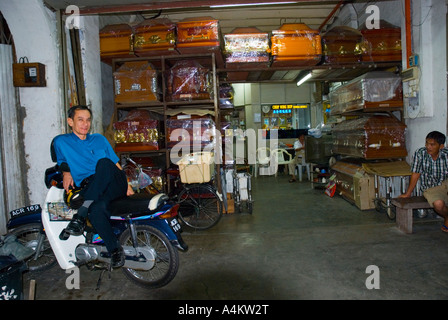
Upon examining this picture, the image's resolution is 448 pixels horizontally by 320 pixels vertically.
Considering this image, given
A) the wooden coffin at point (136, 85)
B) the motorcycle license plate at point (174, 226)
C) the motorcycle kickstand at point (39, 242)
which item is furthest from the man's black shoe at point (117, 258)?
the wooden coffin at point (136, 85)

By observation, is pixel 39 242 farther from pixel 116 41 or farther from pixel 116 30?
pixel 116 30

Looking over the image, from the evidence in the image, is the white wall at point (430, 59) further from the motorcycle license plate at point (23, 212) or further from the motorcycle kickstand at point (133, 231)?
the motorcycle license plate at point (23, 212)

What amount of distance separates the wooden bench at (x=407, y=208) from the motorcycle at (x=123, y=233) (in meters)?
3.55

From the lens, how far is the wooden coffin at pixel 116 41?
6.16 metres

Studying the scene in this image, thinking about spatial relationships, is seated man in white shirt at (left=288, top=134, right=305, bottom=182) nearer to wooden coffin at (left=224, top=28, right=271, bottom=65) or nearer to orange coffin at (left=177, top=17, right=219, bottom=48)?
wooden coffin at (left=224, top=28, right=271, bottom=65)

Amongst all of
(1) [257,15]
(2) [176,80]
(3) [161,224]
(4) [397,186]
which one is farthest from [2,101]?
(4) [397,186]

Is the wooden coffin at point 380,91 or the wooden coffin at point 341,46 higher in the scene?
the wooden coffin at point 341,46

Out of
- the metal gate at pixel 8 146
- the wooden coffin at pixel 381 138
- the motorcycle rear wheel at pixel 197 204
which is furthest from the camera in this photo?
the wooden coffin at pixel 381 138

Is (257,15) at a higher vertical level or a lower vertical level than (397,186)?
higher

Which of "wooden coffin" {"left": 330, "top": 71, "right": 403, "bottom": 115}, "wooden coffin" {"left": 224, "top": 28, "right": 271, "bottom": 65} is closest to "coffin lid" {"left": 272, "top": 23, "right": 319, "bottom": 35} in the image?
"wooden coffin" {"left": 224, "top": 28, "right": 271, "bottom": 65}

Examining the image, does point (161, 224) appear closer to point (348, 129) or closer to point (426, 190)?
point (426, 190)
